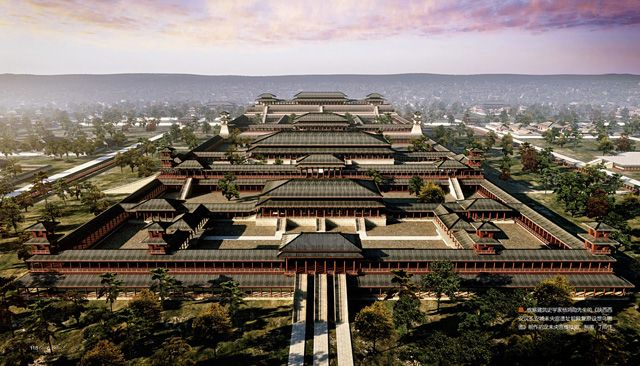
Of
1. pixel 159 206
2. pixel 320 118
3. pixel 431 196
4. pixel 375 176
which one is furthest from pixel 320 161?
pixel 320 118

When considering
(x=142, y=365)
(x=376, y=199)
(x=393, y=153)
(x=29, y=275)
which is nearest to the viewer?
(x=142, y=365)

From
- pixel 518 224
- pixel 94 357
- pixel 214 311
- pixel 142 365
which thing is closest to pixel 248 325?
pixel 214 311

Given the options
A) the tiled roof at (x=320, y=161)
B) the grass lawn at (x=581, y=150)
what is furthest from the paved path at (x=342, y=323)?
the grass lawn at (x=581, y=150)

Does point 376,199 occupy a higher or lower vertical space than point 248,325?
higher

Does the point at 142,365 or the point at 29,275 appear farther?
the point at 29,275

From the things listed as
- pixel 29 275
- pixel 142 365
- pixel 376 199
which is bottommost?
pixel 142 365

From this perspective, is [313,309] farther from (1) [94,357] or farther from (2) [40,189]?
(2) [40,189]

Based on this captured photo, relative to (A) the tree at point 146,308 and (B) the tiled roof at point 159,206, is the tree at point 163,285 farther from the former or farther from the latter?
(B) the tiled roof at point 159,206
